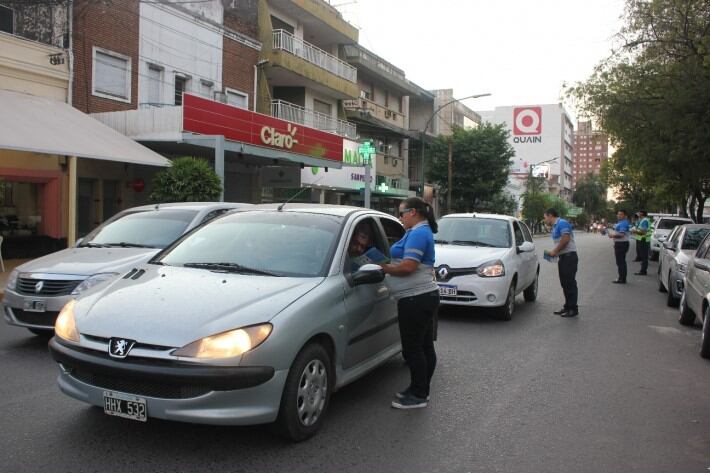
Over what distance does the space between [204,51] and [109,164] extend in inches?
218

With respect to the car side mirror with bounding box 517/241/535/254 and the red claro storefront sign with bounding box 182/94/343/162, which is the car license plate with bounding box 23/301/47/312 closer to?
the car side mirror with bounding box 517/241/535/254

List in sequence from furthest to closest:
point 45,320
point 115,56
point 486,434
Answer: point 115,56
point 45,320
point 486,434

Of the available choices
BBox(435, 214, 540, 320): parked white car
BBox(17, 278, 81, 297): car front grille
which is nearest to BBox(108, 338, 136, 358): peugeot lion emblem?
BBox(17, 278, 81, 297): car front grille

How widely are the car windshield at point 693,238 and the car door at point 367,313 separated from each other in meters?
9.49

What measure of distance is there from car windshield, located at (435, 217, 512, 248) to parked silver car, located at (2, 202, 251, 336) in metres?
4.05

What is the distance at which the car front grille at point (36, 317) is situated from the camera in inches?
255

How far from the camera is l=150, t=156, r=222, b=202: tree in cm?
Result: 1441

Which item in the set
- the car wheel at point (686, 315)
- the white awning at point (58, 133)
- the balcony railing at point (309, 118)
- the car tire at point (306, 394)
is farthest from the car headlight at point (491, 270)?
the balcony railing at point (309, 118)

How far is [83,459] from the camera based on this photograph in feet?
12.3

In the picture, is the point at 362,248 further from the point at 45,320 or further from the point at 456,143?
the point at 456,143

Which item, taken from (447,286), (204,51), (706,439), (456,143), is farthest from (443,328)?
(456,143)

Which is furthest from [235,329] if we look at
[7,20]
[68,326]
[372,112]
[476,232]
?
[372,112]

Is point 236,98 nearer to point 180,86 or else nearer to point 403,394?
point 180,86

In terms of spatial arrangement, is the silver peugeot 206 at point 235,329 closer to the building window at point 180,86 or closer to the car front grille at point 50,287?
the car front grille at point 50,287
